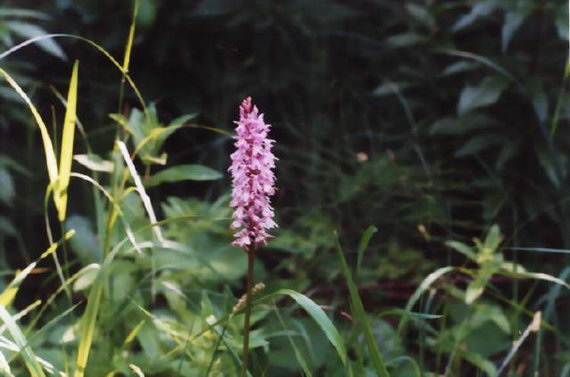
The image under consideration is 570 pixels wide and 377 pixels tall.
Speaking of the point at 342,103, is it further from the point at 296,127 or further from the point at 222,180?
the point at 222,180

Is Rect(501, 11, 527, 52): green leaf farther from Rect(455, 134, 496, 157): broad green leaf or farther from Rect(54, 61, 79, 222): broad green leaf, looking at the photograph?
Rect(54, 61, 79, 222): broad green leaf

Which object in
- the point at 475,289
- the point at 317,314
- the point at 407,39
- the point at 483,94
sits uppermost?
the point at 407,39

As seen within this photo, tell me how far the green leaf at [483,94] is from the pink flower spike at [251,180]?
1333mm

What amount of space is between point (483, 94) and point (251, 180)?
1.41 meters

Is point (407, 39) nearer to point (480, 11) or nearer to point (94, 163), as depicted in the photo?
point (480, 11)

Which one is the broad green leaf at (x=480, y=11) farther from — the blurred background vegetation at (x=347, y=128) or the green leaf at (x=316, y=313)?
the green leaf at (x=316, y=313)

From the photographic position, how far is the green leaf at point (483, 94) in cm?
224

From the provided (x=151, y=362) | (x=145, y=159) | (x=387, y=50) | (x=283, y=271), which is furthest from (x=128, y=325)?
(x=387, y=50)

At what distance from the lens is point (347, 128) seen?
2.78 m

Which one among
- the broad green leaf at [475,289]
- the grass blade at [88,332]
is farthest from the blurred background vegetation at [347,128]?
the grass blade at [88,332]

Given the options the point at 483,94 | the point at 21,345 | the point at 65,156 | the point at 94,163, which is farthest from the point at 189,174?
the point at 483,94

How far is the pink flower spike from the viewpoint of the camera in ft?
3.30

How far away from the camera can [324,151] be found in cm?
267

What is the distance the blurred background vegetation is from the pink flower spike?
814mm
